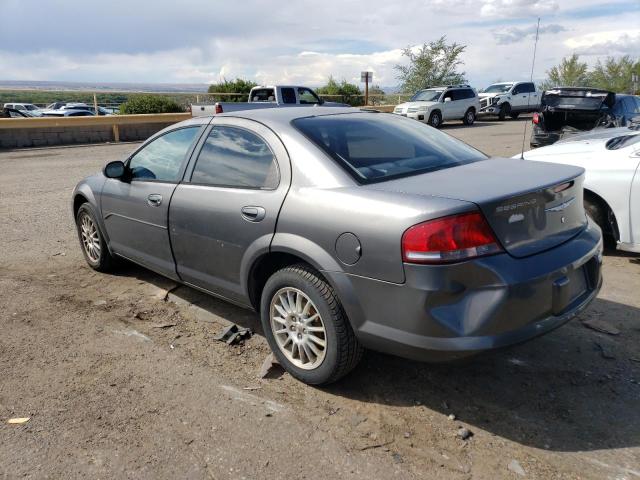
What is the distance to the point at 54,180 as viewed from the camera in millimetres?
10969

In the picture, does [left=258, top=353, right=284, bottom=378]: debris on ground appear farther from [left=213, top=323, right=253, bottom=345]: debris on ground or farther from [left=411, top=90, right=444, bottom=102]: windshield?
[left=411, top=90, right=444, bottom=102]: windshield

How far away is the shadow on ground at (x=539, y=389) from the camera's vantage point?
287 cm

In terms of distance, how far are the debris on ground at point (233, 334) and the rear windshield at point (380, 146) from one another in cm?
153

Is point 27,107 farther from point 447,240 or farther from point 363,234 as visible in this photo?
point 447,240

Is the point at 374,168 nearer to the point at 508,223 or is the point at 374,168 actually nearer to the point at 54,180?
the point at 508,223

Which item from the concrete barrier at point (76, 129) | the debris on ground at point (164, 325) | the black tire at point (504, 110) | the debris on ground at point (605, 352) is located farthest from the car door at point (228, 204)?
the black tire at point (504, 110)

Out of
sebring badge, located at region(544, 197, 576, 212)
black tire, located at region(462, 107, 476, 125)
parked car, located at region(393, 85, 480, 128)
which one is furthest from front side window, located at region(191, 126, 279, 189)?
black tire, located at region(462, 107, 476, 125)

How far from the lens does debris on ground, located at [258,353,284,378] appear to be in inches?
138

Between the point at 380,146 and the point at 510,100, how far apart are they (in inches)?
1124

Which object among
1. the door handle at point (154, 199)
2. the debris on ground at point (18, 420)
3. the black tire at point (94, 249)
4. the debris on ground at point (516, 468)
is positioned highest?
the door handle at point (154, 199)

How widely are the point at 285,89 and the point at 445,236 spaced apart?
17.5m

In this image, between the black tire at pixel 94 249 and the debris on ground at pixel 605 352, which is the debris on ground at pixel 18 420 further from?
the debris on ground at pixel 605 352

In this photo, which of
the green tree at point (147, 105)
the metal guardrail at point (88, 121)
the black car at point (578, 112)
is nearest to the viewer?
the black car at point (578, 112)

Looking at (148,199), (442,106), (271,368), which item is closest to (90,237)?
(148,199)
